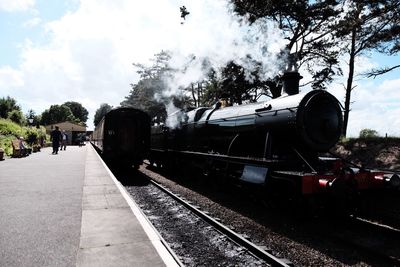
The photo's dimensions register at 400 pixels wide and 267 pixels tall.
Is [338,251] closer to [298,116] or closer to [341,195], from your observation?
[341,195]

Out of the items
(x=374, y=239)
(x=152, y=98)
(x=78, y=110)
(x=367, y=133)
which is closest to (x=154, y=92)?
(x=152, y=98)

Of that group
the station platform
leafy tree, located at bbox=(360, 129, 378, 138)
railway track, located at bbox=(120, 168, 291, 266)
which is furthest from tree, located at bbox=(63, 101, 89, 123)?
railway track, located at bbox=(120, 168, 291, 266)

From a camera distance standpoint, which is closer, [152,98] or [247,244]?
[247,244]

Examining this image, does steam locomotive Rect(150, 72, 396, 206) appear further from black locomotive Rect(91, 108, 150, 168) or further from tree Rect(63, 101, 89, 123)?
tree Rect(63, 101, 89, 123)

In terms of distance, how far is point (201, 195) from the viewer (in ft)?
34.7

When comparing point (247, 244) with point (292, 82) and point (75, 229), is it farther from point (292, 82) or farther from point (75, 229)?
point (292, 82)

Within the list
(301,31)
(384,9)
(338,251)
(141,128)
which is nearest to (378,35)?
(384,9)

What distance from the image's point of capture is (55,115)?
120 metres

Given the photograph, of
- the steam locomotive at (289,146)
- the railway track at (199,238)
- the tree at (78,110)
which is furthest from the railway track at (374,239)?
the tree at (78,110)

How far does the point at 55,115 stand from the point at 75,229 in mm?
123249

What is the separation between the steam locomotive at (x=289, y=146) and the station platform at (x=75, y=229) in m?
2.83

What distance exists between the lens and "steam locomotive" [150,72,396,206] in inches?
263

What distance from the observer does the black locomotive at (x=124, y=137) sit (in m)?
15.8

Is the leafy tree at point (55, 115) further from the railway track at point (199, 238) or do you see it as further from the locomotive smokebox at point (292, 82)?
the locomotive smokebox at point (292, 82)
